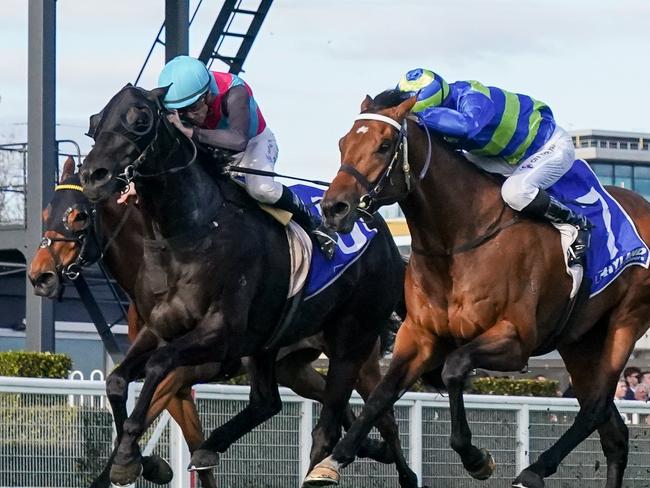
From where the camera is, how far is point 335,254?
821 cm

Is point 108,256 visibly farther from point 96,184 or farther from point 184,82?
point 96,184

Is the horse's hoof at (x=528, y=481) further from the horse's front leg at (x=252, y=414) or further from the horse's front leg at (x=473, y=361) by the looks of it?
the horse's front leg at (x=252, y=414)

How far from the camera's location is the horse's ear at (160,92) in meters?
7.30

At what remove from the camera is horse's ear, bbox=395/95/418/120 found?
684 centimetres

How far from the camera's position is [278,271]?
7.79 meters

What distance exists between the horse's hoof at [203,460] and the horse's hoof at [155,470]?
13 cm

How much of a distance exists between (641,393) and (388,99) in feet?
22.6

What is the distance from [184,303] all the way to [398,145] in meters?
1.27

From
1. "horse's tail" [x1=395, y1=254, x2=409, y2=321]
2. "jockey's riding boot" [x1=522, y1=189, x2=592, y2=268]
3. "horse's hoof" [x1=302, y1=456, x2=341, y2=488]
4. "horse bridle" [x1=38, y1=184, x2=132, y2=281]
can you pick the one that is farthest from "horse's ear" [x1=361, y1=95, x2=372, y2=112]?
"horse's tail" [x1=395, y1=254, x2=409, y2=321]

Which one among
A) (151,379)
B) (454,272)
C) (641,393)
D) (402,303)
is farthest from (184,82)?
(641,393)

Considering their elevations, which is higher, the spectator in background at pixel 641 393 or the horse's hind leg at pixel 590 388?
the spectator in background at pixel 641 393

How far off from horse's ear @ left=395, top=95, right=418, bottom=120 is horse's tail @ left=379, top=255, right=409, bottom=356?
2.09 m

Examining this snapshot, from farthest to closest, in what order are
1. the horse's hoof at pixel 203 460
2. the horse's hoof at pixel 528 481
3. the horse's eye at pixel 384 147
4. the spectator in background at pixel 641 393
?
1. the spectator in background at pixel 641 393
2. the horse's hoof at pixel 203 460
3. the horse's hoof at pixel 528 481
4. the horse's eye at pixel 384 147

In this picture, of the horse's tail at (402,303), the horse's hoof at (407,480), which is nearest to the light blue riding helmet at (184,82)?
the horse's tail at (402,303)
